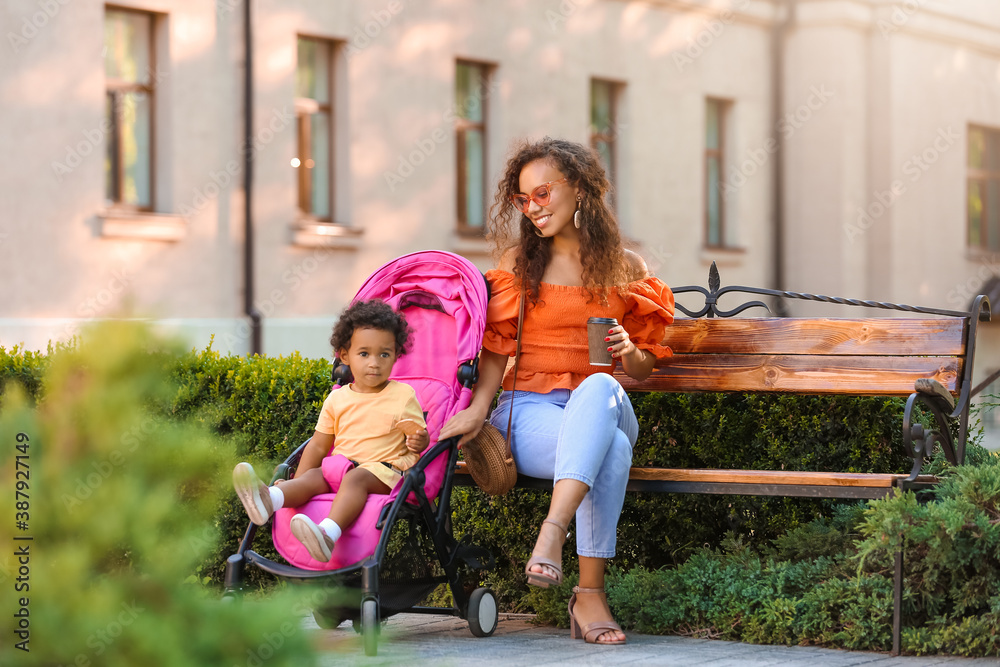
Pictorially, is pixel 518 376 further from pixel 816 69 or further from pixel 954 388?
pixel 816 69

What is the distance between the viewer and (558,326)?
4590 millimetres

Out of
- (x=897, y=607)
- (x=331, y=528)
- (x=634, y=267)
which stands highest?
(x=634, y=267)

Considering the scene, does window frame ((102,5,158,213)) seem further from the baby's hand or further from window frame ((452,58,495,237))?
the baby's hand

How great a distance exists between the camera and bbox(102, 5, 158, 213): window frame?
41.1 feet

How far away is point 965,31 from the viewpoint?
68.4ft

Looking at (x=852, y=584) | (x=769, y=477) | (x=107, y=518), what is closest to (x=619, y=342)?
(x=769, y=477)

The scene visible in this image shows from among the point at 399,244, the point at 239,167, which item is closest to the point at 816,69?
the point at 399,244

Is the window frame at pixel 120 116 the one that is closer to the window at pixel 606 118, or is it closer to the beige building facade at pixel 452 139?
the beige building facade at pixel 452 139

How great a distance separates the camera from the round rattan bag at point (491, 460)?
14.4ft

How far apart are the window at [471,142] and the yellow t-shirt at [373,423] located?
11416 mm

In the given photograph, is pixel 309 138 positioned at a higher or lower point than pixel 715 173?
lower

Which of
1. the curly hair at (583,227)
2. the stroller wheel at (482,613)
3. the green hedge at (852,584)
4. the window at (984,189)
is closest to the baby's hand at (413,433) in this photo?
the stroller wheel at (482,613)

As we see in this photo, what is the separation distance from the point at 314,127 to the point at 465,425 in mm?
10499

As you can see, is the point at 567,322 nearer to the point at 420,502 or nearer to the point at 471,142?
the point at 420,502
